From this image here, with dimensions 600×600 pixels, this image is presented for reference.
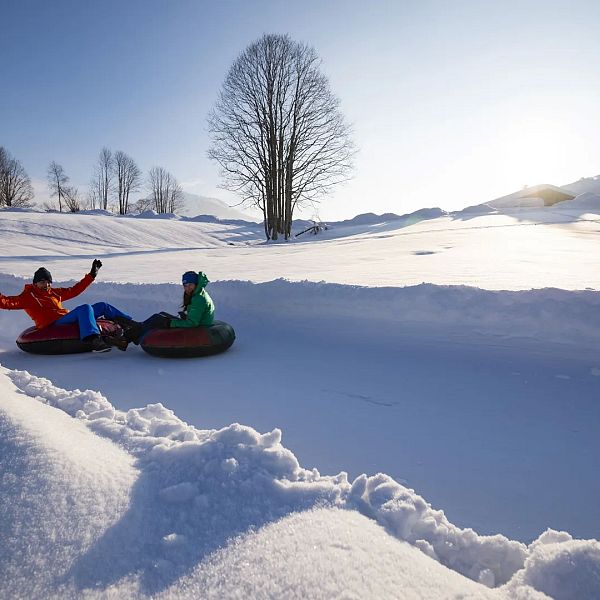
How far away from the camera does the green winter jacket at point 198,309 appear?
489 centimetres

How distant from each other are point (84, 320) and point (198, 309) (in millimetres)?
1300

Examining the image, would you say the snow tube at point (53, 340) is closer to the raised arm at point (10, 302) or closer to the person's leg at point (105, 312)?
the raised arm at point (10, 302)

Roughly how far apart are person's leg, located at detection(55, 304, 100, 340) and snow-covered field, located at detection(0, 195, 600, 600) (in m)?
0.37

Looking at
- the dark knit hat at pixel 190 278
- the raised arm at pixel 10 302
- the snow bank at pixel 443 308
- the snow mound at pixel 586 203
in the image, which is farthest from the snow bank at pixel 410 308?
the snow mound at pixel 586 203

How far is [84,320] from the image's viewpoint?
4934mm

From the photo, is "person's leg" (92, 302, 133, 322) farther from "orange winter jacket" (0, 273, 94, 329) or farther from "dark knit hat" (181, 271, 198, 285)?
→ "dark knit hat" (181, 271, 198, 285)

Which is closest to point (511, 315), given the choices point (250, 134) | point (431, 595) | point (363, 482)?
point (363, 482)

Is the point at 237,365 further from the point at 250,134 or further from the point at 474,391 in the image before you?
the point at 250,134

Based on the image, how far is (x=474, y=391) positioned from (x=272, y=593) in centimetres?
299

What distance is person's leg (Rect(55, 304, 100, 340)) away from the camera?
4910mm

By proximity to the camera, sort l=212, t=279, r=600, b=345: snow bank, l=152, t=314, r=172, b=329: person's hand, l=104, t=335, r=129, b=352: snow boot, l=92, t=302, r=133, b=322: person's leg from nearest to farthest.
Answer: l=212, t=279, r=600, b=345: snow bank, l=104, t=335, r=129, b=352: snow boot, l=152, t=314, r=172, b=329: person's hand, l=92, t=302, r=133, b=322: person's leg

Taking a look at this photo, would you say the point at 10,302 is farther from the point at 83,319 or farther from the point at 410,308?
the point at 410,308

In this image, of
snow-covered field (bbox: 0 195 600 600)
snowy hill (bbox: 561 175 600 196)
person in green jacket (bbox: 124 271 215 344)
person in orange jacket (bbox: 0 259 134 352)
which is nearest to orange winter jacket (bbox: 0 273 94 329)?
person in orange jacket (bbox: 0 259 134 352)

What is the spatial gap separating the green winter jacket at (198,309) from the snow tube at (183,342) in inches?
4.6
